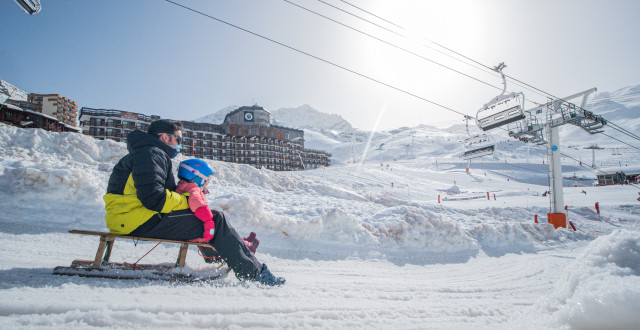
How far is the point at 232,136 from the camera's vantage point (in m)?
64.8

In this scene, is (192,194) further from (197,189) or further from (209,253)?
(209,253)

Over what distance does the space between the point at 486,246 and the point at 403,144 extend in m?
130

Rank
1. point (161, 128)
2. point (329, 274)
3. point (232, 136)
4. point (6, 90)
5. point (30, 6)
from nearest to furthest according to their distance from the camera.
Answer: point (161, 128) → point (329, 274) → point (30, 6) → point (6, 90) → point (232, 136)

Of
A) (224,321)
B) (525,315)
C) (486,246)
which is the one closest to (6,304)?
(224,321)

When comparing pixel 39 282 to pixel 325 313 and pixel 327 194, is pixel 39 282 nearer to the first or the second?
pixel 325 313

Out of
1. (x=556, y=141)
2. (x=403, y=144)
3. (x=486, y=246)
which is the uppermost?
(x=403, y=144)

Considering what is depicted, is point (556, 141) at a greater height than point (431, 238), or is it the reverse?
point (556, 141)

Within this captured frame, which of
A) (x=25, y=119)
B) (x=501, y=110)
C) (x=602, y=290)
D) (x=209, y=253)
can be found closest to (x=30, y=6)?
(x=209, y=253)

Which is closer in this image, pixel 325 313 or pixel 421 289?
pixel 325 313

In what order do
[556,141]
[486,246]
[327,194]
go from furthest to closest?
1. [327,194]
2. [556,141]
3. [486,246]

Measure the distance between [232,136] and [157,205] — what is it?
214 ft

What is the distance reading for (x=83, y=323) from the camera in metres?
1.75

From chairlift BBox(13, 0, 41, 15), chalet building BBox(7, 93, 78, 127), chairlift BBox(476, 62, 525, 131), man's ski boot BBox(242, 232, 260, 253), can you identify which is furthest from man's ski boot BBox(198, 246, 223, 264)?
chalet building BBox(7, 93, 78, 127)

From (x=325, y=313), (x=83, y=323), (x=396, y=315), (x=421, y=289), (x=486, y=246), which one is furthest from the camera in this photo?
(x=486, y=246)
